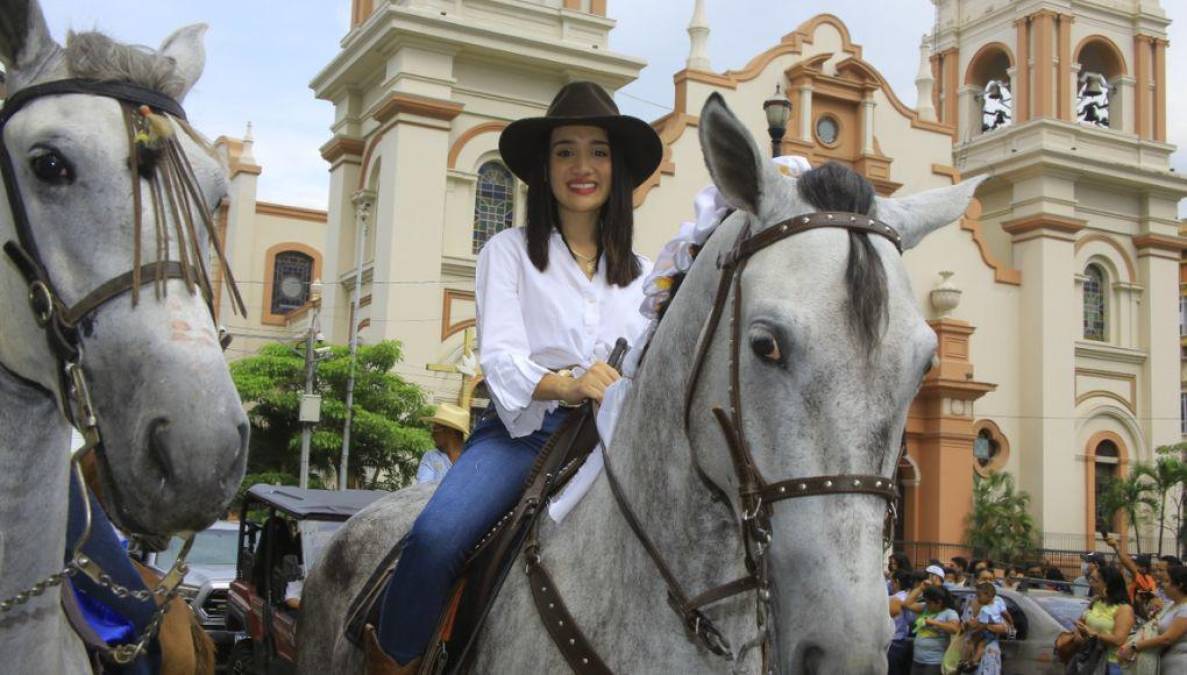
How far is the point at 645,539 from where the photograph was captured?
121 inches

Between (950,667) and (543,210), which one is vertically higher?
(543,210)

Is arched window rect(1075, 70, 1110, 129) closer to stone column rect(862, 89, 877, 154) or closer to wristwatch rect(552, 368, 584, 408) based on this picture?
stone column rect(862, 89, 877, 154)

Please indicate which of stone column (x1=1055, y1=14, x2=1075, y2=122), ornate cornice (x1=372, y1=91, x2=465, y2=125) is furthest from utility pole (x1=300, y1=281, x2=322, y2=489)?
stone column (x1=1055, y1=14, x2=1075, y2=122)

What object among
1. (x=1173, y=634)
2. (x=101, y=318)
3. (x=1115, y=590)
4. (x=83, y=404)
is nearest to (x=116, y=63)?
(x=101, y=318)

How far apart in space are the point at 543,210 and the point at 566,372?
63 centimetres

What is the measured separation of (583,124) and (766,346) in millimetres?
1670

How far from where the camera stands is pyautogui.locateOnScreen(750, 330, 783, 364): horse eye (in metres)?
2.56

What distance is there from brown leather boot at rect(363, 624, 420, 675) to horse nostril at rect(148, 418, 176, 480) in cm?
167

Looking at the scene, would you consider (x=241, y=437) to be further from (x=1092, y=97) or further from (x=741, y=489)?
(x=1092, y=97)

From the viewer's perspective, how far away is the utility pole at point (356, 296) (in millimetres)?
23047

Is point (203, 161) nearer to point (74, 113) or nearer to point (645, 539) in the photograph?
point (74, 113)

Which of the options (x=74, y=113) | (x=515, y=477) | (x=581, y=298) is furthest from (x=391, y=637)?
(x=74, y=113)

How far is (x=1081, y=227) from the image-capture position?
35719 mm

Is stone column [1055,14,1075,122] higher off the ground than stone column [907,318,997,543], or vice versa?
stone column [1055,14,1075,122]
